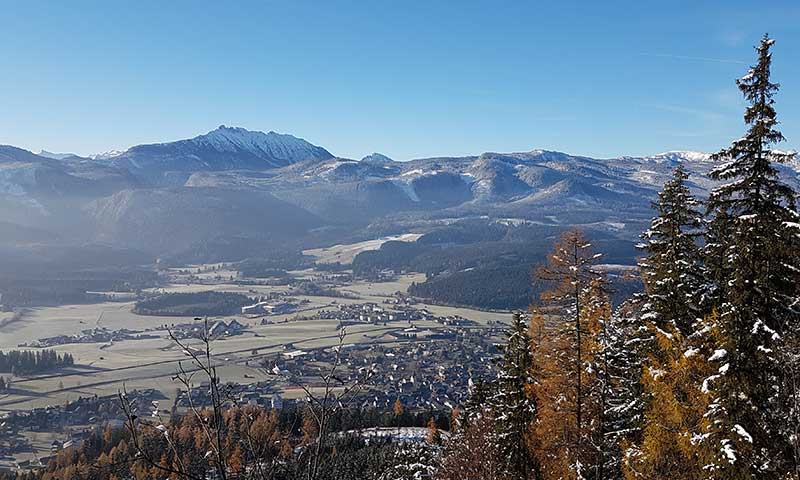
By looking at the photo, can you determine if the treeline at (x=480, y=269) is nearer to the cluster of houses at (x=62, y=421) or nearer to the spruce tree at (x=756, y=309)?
the cluster of houses at (x=62, y=421)

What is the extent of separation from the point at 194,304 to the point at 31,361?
1988 inches

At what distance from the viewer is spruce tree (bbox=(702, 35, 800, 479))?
12.3 metres

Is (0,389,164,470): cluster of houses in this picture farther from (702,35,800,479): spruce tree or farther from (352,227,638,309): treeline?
(352,227,638,309): treeline

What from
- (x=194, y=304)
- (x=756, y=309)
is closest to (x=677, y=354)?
(x=756, y=309)

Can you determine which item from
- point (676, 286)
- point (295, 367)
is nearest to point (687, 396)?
point (676, 286)

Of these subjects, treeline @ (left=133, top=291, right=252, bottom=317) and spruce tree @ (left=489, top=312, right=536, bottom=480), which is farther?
treeline @ (left=133, top=291, right=252, bottom=317)

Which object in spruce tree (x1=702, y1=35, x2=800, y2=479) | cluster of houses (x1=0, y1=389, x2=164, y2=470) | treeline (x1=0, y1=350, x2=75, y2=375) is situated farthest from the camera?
treeline (x1=0, y1=350, x2=75, y2=375)

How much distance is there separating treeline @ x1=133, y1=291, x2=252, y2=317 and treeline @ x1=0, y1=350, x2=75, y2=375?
34.3 meters

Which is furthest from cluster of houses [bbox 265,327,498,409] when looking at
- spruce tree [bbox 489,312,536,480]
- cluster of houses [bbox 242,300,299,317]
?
spruce tree [bbox 489,312,536,480]

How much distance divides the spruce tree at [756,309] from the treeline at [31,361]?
3226 inches

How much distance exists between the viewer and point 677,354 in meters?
15.4

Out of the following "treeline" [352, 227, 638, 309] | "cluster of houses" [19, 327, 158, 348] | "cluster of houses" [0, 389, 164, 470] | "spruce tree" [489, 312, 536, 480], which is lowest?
"cluster of houses" [0, 389, 164, 470]

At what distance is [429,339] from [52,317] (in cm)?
7426

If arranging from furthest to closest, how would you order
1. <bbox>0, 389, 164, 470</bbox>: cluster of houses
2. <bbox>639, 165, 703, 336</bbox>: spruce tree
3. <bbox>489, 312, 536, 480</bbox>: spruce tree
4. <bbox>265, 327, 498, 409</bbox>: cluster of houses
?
<bbox>265, 327, 498, 409</bbox>: cluster of houses, <bbox>0, 389, 164, 470</bbox>: cluster of houses, <bbox>489, 312, 536, 480</bbox>: spruce tree, <bbox>639, 165, 703, 336</bbox>: spruce tree
